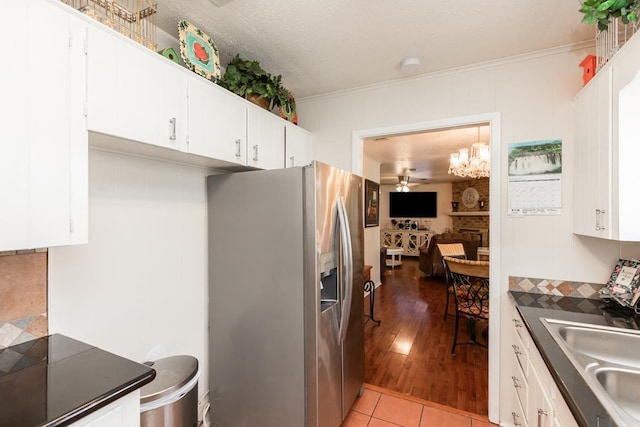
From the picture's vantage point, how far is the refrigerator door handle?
1746mm

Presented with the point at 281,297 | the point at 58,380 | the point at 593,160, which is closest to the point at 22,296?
the point at 58,380

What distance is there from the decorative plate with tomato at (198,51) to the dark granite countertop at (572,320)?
208 centimetres

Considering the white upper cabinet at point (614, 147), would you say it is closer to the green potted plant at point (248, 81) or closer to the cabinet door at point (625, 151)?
the cabinet door at point (625, 151)

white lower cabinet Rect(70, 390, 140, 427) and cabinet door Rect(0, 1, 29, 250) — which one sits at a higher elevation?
cabinet door Rect(0, 1, 29, 250)

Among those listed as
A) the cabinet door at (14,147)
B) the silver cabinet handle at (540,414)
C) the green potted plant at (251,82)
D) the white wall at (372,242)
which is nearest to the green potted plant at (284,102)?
the green potted plant at (251,82)

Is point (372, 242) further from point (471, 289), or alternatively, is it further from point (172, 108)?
point (172, 108)

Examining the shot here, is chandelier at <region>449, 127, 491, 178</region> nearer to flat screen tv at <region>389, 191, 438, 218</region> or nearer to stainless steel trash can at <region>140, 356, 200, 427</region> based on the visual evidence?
stainless steel trash can at <region>140, 356, 200, 427</region>

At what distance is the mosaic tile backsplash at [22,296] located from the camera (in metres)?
1.12

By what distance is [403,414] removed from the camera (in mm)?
2018

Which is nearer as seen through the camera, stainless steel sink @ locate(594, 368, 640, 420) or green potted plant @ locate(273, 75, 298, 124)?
stainless steel sink @ locate(594, 368, 640, 420)

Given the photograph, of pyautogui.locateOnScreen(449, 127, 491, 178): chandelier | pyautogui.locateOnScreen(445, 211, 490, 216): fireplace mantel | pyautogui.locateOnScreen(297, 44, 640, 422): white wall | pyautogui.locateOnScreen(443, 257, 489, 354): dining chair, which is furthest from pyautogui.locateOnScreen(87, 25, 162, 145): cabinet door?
pyautogui.locateOnScreen(445, 211, 490, 216): fireplace mantel

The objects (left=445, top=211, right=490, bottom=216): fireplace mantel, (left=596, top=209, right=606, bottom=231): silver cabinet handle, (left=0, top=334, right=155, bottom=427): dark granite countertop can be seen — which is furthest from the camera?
(left=445, top=211, right=490, bottom=216): fireplace mantel

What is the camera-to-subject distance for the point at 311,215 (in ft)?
5.05

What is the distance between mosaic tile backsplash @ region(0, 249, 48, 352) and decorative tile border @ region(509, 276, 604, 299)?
259 cm
